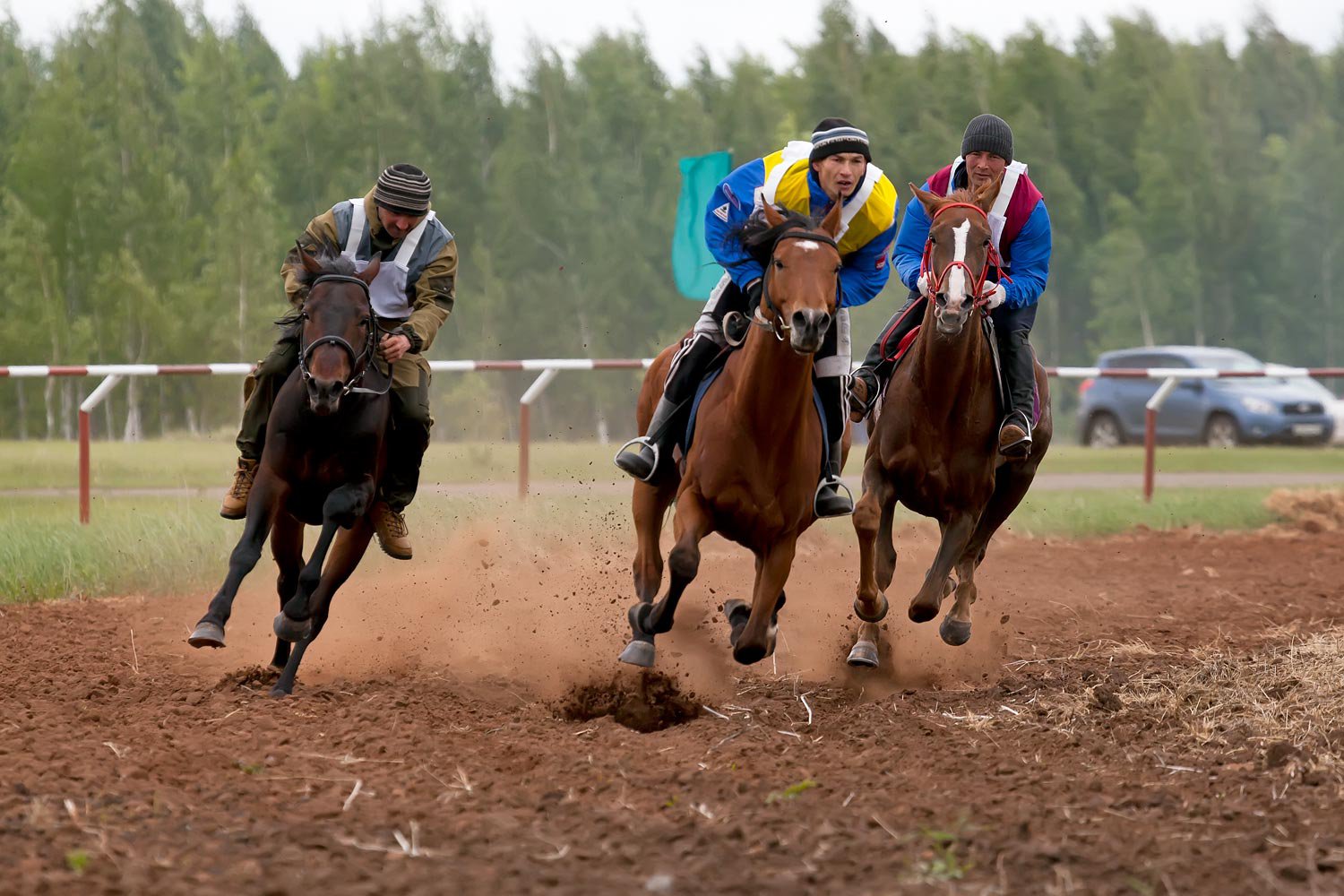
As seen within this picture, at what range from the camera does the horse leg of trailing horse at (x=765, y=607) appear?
7066 millimetres

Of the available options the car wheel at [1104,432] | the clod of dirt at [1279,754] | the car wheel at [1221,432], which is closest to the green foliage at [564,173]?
the car wheel at [1104,432]

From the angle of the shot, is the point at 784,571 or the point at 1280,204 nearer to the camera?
the point at 784,571

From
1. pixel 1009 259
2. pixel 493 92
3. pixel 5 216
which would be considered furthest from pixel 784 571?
pixel 493 92

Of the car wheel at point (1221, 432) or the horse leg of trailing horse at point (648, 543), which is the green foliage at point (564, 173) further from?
the horse leg of trailing horse at point (648, 543)

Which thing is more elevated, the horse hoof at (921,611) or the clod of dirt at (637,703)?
the horse hoof at (921,611)

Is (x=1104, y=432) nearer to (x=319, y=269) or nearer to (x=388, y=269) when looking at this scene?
(x=388, y=269)

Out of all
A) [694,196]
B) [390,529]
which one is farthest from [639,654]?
[694,196]

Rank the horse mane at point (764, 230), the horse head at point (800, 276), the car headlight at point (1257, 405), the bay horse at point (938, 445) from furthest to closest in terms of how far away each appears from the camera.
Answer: the car headlight at point (1257, 405) → the bay horse at point (938, 445) → the horse mane at point (764, 230) → the horse head at point (800, 276)

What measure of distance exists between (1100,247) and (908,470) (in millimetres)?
37389

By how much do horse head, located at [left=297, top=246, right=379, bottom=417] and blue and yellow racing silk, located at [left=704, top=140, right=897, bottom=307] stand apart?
5.20ft

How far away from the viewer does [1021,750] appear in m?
6.00

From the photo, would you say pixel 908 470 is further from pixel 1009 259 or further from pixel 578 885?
pixel 578 885

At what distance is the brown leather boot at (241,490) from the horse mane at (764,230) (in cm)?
262

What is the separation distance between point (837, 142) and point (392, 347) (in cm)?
221
